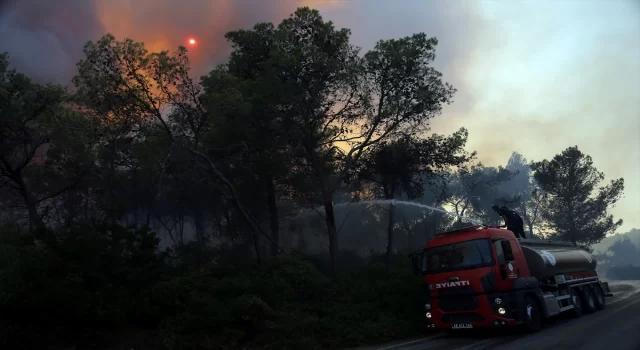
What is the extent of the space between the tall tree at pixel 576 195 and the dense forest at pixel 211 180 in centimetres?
2184

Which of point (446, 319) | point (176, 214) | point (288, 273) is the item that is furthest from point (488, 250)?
point (176, 214)

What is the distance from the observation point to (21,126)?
18656 mm

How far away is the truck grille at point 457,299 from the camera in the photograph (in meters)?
12.9

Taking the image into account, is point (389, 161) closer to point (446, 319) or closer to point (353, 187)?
point (353, 187)

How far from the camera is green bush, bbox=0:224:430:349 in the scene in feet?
39.3

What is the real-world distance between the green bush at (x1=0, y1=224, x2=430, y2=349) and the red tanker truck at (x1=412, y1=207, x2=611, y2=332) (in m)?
2.56

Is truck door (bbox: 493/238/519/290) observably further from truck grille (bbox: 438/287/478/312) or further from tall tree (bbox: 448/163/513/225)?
tall tree (bbox: 448/163/513/225)

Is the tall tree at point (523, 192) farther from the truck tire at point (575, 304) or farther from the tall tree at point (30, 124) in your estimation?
the tall tree at point (30, 124)

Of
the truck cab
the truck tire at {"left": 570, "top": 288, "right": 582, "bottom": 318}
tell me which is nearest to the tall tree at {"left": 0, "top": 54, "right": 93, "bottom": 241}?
the truck cab

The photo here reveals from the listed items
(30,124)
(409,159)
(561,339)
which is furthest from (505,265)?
(30,124)

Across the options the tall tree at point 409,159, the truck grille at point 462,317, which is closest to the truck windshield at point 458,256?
the truck grille at point 462,317

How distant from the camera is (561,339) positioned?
11906 millimetres

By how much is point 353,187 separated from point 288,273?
1286 centimetres

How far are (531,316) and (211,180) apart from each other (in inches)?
668
